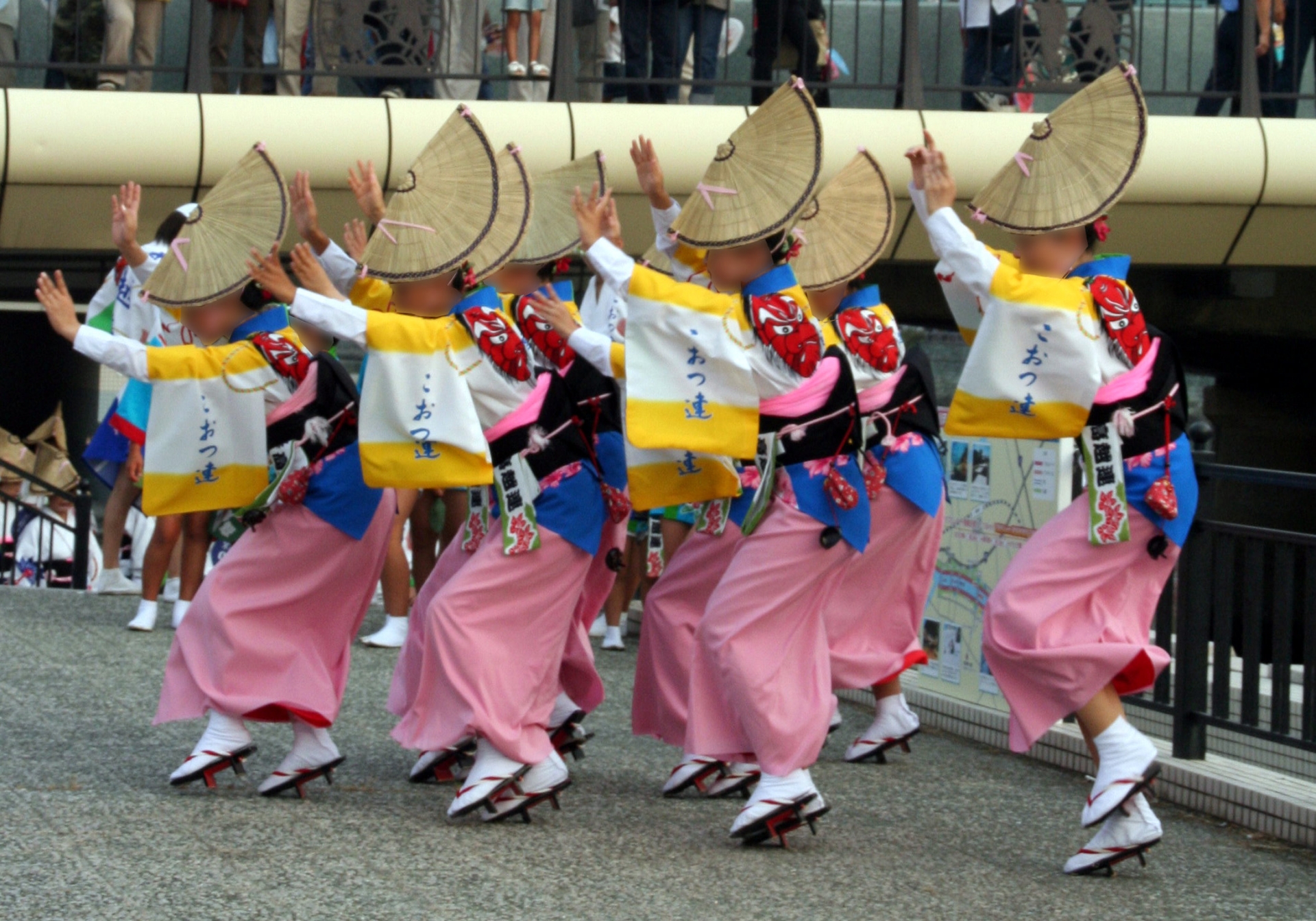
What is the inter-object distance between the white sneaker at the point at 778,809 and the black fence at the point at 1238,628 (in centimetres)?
150

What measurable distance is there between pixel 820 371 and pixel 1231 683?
6.11 ft

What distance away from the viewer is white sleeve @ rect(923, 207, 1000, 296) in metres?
4.12

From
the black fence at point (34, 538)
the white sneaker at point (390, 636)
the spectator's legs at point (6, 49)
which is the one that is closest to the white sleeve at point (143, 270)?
the white sneaker at point (390, 636)

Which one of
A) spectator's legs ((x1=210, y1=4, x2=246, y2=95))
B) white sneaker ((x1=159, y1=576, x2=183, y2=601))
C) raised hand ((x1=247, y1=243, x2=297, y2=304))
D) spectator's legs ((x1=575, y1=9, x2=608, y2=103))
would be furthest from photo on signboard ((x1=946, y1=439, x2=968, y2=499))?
spectator's legs ((x1=210, y1=4, x2=246, y2=95))

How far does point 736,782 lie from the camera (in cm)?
484

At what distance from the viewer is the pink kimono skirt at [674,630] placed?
16.3ft

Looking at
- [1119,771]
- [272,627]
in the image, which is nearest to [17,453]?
[272,627]

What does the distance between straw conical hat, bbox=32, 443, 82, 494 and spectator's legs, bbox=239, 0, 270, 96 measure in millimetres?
3838

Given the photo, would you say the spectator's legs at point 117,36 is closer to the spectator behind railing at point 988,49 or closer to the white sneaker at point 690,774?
the spectator behind railing at point 988,49

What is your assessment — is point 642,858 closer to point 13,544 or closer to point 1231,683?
point 1231,683

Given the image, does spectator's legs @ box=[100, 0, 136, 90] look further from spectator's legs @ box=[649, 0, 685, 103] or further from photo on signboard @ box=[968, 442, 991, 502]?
photo on signboard @ box=[968, 442, 991, 502]

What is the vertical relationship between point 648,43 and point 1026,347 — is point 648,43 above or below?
above

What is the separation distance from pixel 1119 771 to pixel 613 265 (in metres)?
1.81

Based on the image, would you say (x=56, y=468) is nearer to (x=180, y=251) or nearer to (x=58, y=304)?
(x=180, y=251)
